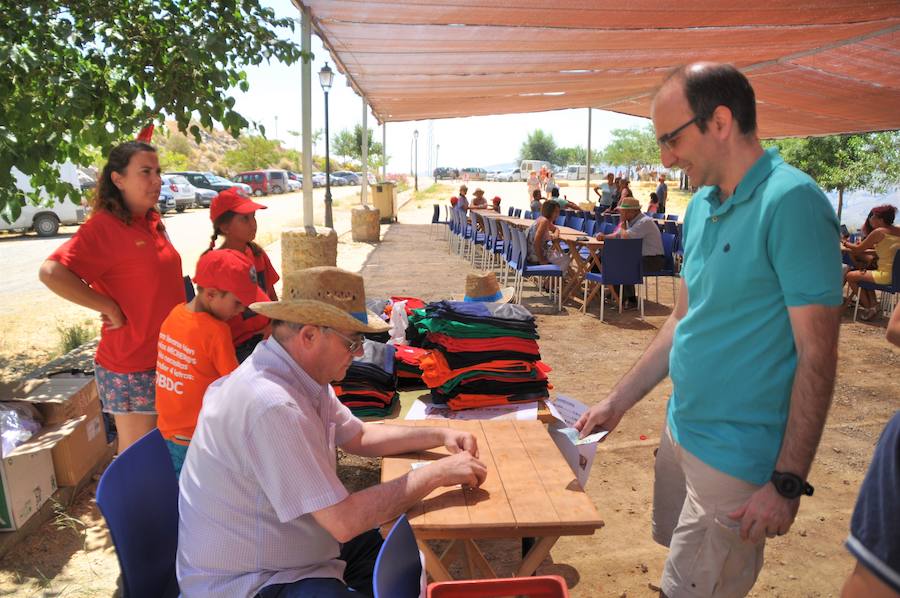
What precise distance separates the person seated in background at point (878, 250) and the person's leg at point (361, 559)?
7.17 metres

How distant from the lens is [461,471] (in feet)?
6.19

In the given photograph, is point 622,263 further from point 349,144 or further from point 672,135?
point 349,144

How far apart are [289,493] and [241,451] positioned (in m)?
0.16

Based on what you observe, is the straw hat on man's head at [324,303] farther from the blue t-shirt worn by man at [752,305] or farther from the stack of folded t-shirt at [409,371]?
the stack of folded t-shirt at [409,371]

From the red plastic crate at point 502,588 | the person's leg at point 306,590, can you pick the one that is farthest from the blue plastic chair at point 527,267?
the red plastic crate at point 502,588

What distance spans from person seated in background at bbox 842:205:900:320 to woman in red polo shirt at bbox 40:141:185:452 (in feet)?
24.4

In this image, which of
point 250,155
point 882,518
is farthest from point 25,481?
point 250,155

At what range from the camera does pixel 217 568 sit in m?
1.62

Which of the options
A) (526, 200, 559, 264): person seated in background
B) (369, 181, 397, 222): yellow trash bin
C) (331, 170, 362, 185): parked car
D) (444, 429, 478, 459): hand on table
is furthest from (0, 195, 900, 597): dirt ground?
(331, 170, 362, 185): parked car

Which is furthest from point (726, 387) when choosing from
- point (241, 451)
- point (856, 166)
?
point (856, 166)

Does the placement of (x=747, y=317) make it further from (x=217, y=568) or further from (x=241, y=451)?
(x=217, y=568)

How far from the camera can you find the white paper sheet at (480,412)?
2795mm

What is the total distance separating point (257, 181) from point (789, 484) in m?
38.0

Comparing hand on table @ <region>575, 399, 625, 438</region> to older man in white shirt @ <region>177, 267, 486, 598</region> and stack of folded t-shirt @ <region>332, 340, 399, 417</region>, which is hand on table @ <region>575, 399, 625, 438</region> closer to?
older man in white shirt @ <region>177, 267, 486, 598</region>
